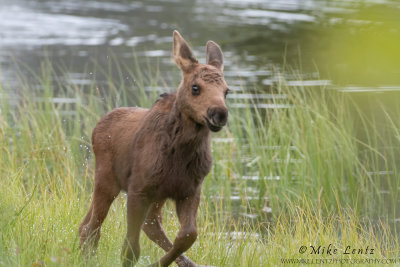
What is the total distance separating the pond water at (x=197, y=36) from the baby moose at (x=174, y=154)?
7.75 metres

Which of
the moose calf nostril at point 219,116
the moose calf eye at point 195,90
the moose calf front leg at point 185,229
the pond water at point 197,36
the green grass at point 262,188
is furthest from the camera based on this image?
the pond water at point 197,36

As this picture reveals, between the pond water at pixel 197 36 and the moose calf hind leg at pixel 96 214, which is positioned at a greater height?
the pond water at pixel 197 36

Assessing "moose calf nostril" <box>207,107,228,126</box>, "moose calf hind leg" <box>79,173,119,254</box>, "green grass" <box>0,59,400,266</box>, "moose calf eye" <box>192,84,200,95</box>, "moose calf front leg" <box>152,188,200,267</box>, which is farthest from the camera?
"green grass" <box>0,59,400,266</box>

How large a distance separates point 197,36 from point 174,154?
15.3m

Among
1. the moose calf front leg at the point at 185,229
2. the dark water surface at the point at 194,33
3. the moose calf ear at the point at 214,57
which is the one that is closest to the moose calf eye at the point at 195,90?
the moose calf ear at the point at 214,57

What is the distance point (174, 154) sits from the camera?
4676 millimetres

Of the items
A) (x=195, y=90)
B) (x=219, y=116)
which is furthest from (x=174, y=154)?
(x=219, y=116)

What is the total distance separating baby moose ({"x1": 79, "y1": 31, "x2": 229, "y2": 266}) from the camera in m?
4.52

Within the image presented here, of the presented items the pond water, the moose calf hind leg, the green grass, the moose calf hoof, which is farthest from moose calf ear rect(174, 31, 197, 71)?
the pond water

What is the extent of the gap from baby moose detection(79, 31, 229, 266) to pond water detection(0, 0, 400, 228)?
7748 mm

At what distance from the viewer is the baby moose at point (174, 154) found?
4.52m

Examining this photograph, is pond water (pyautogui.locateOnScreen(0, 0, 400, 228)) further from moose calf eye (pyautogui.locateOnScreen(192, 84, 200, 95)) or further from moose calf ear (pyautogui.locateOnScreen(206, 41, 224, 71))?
moose calf eye (pyautogui.locateOnScreen(192, 84, 200, 95))

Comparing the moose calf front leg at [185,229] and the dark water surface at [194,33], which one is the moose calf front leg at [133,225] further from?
the dark water surface at [194,33]

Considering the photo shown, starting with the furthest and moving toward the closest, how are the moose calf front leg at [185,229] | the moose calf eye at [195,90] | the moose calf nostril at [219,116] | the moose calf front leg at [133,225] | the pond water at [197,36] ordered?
the pond water at [197,36] → the moose calf front leg at [133,225] → the moose calf front leg at [185,229] → the moose calf eye at [195,90] → the moose calf nostril at [219,116]
